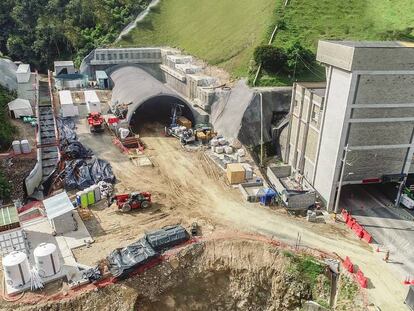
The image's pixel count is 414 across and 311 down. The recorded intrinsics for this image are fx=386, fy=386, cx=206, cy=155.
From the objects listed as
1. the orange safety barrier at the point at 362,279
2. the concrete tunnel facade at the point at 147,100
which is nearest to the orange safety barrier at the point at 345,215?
the orange safety barrier at the point at 362,279

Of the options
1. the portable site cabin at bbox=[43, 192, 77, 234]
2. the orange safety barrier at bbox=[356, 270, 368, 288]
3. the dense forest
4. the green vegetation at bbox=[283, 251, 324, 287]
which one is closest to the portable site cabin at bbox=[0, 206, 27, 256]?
the portable site cabin at bbox=[43, 192, 77, 234]

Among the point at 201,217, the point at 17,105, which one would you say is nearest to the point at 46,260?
the point at 201,217

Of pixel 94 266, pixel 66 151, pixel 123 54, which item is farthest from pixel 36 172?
pixel 123 54

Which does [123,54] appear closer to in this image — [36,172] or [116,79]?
[116,79]

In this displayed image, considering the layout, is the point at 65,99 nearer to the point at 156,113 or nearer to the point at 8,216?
the point at 156,113

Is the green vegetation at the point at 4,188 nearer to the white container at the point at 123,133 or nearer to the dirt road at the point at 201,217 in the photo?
the dirt road at the point at 201,217

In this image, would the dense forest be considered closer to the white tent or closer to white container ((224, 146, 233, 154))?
the white tent
